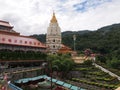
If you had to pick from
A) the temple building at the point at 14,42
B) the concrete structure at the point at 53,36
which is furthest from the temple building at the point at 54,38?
the temple building at the point at 14,42

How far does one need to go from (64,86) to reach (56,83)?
218 centimetres

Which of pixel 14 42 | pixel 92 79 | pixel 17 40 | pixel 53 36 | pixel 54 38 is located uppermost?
pixel 53 36

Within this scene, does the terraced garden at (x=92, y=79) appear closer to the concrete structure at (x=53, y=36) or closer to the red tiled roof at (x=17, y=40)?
the red tiled roof at (x=17, y=40)

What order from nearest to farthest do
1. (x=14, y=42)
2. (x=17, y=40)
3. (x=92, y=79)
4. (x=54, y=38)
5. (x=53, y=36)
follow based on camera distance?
(x=92, y=79)
(x=14, y=42)
(x=17, y=40)
(x=53, y=36)
(x=54, y=38)

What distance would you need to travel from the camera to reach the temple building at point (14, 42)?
49672 mm

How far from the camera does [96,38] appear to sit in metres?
134

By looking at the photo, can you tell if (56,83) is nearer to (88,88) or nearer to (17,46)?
(88,88)

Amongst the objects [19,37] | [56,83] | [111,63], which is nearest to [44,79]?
[56,83]

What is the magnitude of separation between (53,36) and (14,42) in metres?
29.1

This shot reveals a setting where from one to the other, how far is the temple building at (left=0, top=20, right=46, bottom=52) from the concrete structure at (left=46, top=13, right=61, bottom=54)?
61.2 ft

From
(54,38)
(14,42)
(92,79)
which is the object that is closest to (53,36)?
(54,38)

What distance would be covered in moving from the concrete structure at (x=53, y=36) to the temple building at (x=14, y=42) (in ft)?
61.2

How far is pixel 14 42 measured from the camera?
2055 inches

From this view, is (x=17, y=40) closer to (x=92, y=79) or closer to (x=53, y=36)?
(x=92, y=79)
